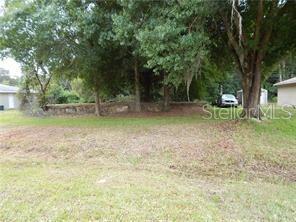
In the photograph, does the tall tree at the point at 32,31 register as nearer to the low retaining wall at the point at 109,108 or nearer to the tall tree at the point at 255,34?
the low retaining wall at the point at 109,108

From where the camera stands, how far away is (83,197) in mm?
4480

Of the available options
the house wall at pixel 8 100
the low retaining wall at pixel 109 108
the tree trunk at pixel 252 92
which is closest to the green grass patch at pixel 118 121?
the tree trunk at pixel 252 92

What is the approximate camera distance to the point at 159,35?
8.70m

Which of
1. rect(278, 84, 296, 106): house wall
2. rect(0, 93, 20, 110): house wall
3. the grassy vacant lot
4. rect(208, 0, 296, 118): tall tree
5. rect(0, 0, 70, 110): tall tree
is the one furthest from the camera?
rect(0, 93, 20, 110): house wall

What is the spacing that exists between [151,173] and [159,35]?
448 cm

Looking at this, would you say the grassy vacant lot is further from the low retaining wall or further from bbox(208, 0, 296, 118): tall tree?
the low retaining wall

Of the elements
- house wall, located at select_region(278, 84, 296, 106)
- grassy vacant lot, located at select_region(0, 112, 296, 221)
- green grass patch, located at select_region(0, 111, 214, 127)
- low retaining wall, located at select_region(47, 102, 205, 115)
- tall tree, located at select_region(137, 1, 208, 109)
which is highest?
tall tree, located at select_region(137, 1, 208, 109)

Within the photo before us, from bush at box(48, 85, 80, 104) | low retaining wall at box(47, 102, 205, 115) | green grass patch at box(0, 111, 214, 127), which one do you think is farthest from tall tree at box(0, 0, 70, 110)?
bush at box(48, 85, 80, 104)

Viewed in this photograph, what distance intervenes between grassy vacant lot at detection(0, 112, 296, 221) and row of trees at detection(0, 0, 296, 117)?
246 cm

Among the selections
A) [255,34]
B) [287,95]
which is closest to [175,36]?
[255,34]

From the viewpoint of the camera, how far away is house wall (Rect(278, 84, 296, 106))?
21484 mm

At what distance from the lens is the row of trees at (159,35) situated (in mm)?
9008

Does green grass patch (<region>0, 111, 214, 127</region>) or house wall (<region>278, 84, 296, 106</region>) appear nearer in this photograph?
green grass patch (<region>0, 111, 214, 127</region>)

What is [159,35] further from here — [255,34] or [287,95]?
[287,95]
